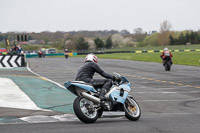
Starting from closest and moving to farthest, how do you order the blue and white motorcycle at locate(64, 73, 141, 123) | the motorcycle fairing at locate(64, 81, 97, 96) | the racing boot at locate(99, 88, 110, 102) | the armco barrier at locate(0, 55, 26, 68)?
the blue and white motorcycle at locate(64, 73, 141, 123)
the motorcycle fairing at locate(64, 81, 97, 96)
the racing boot at locate(99, 88, 110, 102)
the armco barrier at locate(0, 55, 26, 68)

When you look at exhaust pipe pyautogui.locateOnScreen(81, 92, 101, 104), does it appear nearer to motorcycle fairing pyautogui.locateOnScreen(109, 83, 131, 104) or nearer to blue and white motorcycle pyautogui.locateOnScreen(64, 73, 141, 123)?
blue and white motorcycle pyautogui.locateOnScreen(64, 73, 141, 123)

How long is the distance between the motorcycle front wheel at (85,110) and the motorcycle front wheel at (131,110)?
33.7 inches

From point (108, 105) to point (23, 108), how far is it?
3257mm

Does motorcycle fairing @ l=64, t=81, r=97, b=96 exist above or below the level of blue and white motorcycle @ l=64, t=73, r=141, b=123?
above

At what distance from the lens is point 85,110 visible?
9.22 meters

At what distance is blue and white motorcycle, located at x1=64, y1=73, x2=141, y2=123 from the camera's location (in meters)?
9.15

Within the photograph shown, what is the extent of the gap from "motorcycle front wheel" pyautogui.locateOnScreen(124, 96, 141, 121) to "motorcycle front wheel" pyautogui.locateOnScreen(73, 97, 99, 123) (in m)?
0.86

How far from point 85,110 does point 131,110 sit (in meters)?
1.38

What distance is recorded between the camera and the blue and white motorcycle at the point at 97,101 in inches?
360

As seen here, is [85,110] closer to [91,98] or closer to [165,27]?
[91,98]

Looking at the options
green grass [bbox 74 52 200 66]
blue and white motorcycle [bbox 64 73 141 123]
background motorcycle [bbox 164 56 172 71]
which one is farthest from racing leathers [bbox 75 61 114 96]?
green grass [bbox 74 52 200 66]

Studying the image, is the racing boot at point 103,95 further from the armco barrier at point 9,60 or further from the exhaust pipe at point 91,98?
the armco barrier at point 9,60

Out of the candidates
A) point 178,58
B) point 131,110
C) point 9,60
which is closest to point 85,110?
point 131,110

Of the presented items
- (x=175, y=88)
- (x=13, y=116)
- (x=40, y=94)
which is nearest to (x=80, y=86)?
(x=13, y=116)
